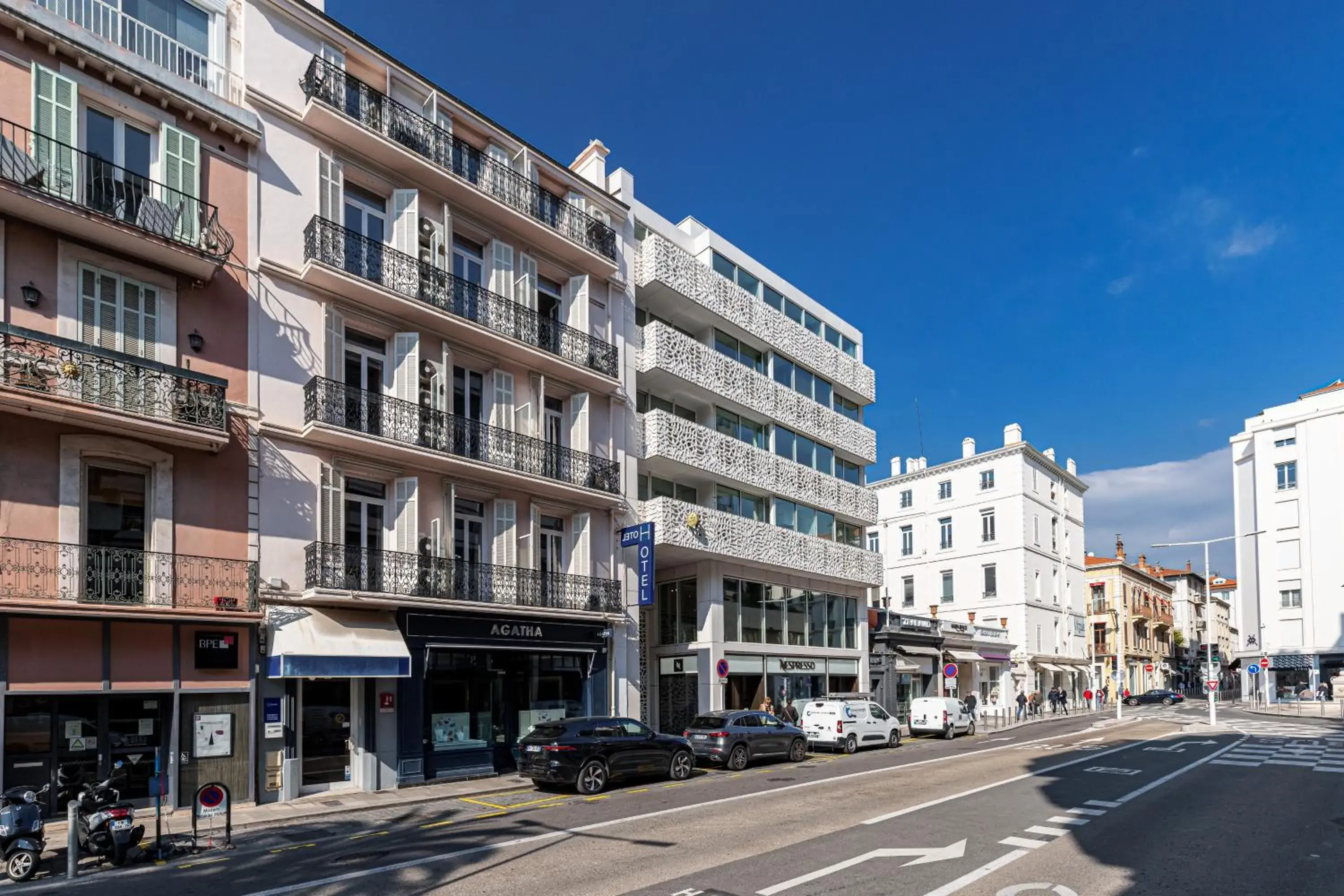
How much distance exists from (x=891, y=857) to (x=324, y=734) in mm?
12232

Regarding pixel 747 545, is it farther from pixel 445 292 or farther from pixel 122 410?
pixel 122 410

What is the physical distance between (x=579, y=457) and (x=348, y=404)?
709 cm

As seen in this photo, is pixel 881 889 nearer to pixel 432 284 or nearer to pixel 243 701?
pixel 243 701

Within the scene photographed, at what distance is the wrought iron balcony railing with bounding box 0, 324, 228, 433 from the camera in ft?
48.1

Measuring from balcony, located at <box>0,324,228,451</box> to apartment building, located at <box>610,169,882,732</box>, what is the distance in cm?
1328

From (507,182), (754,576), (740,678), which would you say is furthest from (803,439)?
(507,182)

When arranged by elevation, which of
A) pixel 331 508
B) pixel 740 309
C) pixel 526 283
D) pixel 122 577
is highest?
pixel 740 309

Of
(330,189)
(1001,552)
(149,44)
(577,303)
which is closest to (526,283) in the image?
(577,303)

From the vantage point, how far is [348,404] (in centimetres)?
1973

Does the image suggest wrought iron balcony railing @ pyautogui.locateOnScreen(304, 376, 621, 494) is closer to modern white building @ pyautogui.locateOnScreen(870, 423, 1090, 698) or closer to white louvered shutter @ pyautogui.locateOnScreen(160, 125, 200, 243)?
white louvered shutter @ pyautogui.locateOnScreen(160, 125, 200, 243)

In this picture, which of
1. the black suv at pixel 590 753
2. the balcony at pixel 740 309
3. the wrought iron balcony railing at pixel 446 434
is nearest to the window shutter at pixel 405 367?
the wrought iron balcony railing at pixel 446 434

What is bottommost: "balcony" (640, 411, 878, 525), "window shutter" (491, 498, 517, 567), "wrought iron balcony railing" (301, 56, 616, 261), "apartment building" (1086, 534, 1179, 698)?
"apartment building" (1086, 534, 1179, 698)

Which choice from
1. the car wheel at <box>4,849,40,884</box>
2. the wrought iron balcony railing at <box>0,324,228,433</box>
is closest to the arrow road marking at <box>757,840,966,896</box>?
the car wheel at <box>4,849,40,884</box>

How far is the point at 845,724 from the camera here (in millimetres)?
27844
